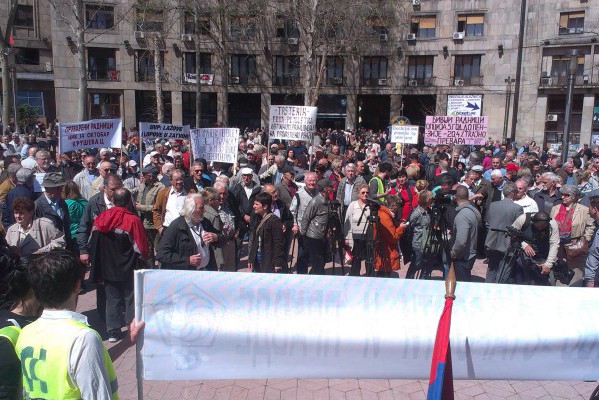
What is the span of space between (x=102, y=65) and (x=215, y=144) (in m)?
32.1

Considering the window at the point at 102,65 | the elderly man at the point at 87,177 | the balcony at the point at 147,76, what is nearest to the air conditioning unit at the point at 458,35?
the balcony at the point at 147,76

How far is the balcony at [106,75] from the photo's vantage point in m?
38.0

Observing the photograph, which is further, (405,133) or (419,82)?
(419,82)

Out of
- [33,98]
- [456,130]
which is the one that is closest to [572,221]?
[456,130]

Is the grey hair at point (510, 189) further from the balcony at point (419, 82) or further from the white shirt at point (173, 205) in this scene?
the balcony at point (419, 82)

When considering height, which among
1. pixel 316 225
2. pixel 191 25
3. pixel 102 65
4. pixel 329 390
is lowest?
pixel 329 390

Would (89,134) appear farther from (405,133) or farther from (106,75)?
(106,75)

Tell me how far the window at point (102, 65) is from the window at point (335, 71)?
15644 millimetres

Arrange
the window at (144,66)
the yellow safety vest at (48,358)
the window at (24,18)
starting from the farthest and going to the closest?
the window at (24,18) → the window at (144,66) → the yellow safety vest at (48,358)

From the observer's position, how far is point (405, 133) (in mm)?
15781

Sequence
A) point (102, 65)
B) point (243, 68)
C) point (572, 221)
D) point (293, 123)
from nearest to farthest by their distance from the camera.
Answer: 1. point (572, 221)
2. point (293, 123)
3. point (102, 65)
4. point (243, 68)

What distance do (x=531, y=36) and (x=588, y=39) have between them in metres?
3.60

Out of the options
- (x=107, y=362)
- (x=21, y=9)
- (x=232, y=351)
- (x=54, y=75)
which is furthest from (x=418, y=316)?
(x=21, y=9)

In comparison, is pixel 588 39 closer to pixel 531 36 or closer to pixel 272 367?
pixel 531 36
